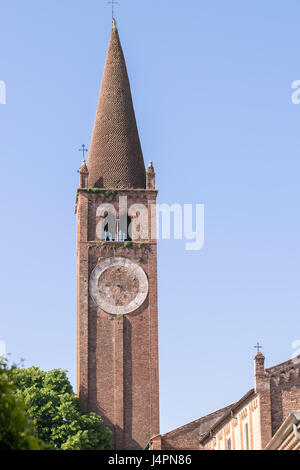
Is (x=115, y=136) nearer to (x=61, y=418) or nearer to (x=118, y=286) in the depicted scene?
(x=118, y=286)

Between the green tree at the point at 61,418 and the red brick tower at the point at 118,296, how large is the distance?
1032 mm

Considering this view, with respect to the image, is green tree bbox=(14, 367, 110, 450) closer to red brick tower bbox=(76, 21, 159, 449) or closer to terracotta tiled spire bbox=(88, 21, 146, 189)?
red brick tower bbox=(76, 21, 159, 449)

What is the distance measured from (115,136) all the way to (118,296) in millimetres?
9881

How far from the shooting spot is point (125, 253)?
1977 inches

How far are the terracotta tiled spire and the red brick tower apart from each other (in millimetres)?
66

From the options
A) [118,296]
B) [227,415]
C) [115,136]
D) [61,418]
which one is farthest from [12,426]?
[115,136]

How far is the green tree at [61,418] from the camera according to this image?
45688 millimetres

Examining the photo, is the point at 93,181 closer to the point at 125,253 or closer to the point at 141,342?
the point at 125,253


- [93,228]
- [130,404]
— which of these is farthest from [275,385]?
[93,228]
